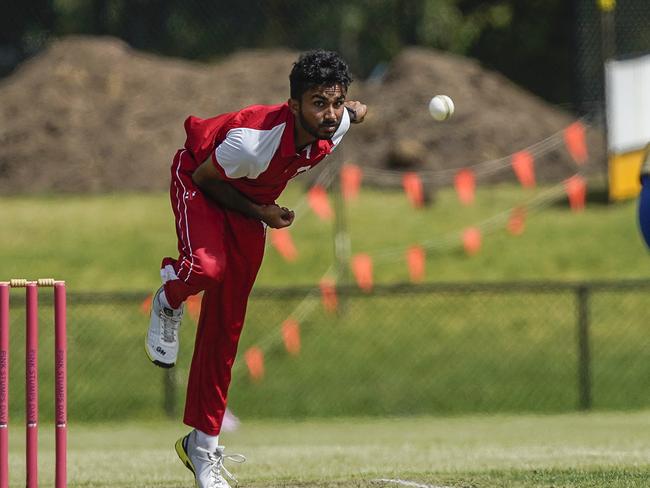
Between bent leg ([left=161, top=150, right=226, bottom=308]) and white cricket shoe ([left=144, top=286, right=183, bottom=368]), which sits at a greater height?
bent leg ([left=161, top=150, right=226, bottom=308])

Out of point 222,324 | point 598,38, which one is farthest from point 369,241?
point 222,324

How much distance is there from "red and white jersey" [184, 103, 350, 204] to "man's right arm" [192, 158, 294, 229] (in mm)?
45

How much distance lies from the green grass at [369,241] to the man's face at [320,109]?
11202 millimetres

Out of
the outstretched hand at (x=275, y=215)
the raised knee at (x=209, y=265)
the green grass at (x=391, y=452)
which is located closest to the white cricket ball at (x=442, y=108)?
the outstretched hand at (x=275, y=215)

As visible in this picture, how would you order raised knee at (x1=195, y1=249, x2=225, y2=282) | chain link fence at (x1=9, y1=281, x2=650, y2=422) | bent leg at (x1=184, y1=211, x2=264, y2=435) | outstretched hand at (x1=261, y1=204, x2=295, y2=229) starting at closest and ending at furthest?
raised knee at (x1=195, y1=249, x2=225, y2=282) < outstretched hand at (x1=261, y1=204, x2=295, y2=229) < bent leg at (x1=184, y1=211, x2=264, y2=435) < chain link fence at (x1=9, y1=281, x2=650, y2=422)

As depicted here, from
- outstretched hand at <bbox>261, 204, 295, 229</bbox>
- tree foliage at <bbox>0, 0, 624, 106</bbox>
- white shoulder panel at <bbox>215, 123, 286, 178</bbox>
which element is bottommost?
outstretched hand at <bbox>261, 204, 295, 229</bbox>

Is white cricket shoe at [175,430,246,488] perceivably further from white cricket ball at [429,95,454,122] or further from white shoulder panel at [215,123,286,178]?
white cricket ball at [429,95,454,122]

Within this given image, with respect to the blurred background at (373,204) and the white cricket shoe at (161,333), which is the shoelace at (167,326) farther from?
the blurred background at (373,204)

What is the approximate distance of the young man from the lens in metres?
6.63

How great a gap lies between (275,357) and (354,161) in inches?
361

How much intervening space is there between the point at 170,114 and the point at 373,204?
5.66 metres

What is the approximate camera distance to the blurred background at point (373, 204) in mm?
14828

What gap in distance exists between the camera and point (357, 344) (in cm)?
1539

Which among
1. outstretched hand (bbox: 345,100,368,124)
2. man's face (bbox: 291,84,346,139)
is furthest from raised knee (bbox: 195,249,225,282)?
outstretched hand (bbox: 345,100,368,124)
